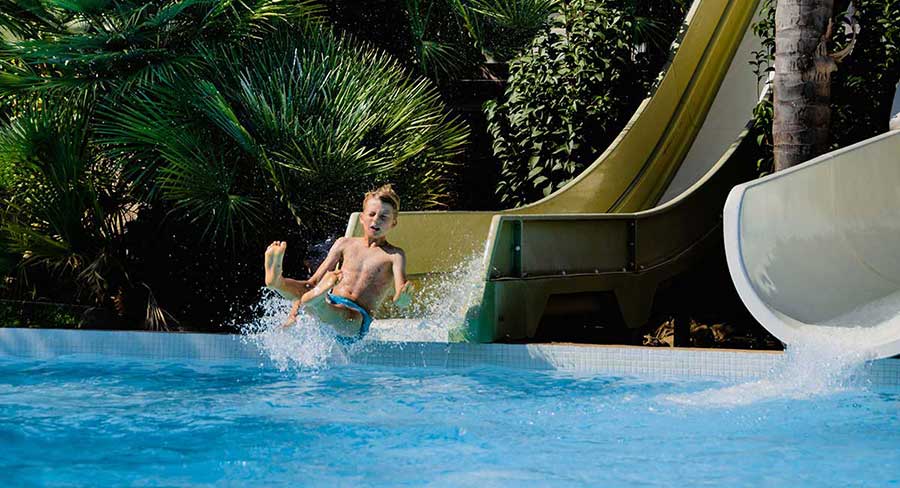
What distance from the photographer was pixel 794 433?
5.79 m

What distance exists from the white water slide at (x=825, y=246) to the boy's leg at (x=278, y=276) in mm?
2624

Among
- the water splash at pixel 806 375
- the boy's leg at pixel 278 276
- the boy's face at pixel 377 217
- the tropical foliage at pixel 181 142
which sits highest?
the tropical foliage at pixel 181 142

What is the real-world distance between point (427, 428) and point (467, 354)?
6.22ft

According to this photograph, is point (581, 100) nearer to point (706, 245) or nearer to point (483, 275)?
point (706, 245)

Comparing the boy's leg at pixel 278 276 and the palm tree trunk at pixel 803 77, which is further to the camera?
the palm tree trunk at pixel 803 77

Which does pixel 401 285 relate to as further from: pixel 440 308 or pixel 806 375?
pixel 806 375

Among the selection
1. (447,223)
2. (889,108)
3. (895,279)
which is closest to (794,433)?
(895,279)

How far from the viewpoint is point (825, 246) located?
7.92 metres

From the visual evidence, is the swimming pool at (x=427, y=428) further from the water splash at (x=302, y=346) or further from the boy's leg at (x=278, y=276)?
the boy's leg at (x=278, y=276)

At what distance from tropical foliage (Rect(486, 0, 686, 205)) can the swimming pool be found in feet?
13.7

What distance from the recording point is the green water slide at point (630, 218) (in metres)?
8.20

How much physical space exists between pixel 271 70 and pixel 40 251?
247cm

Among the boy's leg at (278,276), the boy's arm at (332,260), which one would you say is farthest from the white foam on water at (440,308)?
the boy's leg at (278,276)

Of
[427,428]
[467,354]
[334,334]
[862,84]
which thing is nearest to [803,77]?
[862,84]
